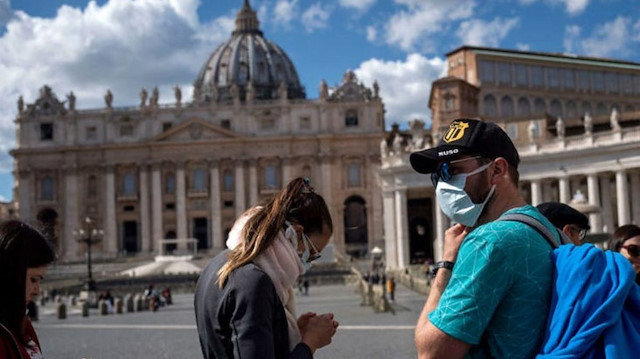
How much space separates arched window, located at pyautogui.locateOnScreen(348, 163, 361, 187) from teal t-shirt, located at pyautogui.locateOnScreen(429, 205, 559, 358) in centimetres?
8297

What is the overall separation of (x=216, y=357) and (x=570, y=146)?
39.4 metres

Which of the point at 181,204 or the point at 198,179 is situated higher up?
the point at 198,179

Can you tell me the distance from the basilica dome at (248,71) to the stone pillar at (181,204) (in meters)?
27.1

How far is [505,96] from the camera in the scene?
69750mm

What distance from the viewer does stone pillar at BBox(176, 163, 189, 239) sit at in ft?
282

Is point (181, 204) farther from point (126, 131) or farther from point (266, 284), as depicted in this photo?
point (266, 284)

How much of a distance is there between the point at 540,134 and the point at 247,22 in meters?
85.7

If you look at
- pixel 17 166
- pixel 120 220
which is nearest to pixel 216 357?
pixel 120 220

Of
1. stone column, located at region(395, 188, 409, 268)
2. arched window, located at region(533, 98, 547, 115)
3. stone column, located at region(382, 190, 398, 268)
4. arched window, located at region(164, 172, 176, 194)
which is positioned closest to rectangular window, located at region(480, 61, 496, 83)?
arched window, located at region(533, 98, 547, 115)

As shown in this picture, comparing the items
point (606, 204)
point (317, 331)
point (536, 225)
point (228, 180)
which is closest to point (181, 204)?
point (228, 180)

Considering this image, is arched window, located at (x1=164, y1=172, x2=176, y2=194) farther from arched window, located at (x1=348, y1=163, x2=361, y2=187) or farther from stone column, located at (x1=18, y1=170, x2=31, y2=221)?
arched window, located at (x1=348, y1=163, x2=361, y2=187)

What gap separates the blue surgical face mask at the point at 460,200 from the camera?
3.49m

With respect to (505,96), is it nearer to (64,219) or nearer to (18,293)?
(64,219)

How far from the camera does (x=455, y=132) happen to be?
3.53m
